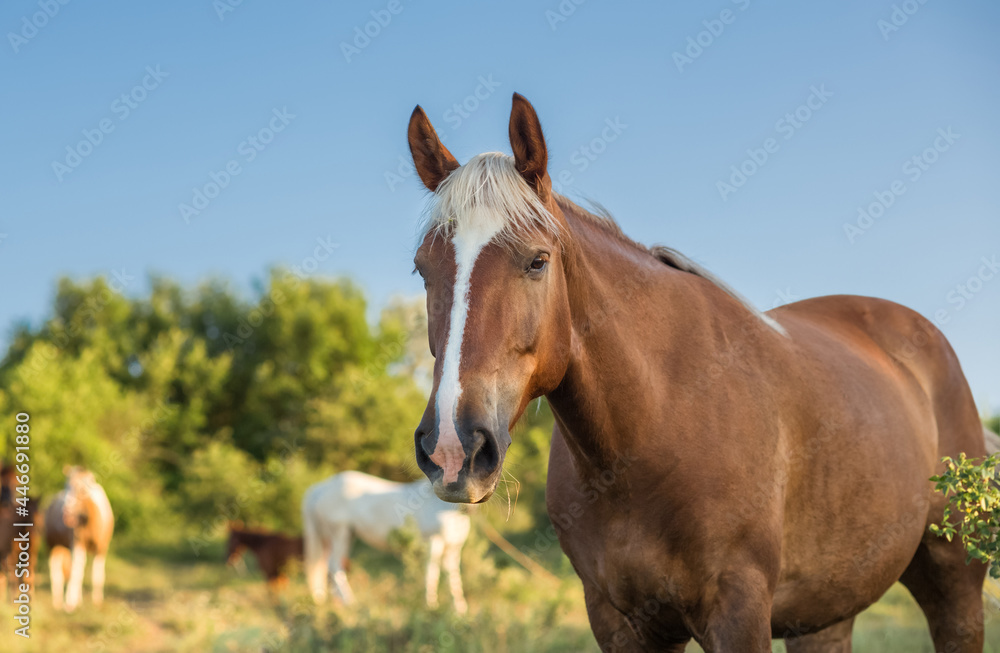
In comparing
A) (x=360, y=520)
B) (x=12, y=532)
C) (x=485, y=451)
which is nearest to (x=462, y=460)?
(x=485, y=451)

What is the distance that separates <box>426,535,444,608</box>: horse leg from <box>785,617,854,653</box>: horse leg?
4771 mm

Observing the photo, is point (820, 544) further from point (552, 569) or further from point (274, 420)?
point (274, 420)

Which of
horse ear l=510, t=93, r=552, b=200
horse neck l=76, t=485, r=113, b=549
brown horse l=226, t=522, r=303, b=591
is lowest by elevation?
brown horse l=226, t=522, r=303, b=591

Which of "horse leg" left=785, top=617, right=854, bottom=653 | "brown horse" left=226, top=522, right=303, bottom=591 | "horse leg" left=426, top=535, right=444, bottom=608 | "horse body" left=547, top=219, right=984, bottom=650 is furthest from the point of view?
"brown horse" left=226, top=522, right=303, bottom=591

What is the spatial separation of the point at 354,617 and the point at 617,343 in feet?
19.4

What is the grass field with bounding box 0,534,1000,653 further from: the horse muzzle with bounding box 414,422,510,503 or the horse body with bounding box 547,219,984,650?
the horse muzzle with bounding box 414,422,510,503

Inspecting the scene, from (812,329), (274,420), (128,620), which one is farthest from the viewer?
(274,420)

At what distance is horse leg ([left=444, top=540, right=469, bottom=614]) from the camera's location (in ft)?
29.9

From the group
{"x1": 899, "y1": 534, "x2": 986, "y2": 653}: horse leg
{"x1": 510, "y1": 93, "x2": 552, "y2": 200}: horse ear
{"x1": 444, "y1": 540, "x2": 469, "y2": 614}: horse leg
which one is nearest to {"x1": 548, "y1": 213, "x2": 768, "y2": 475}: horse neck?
{"x1": 510, "y1": 93, "x2": 552, "y2": 200}: horse ear

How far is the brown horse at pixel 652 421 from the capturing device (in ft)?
6.09

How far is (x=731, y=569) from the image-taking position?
208 cm

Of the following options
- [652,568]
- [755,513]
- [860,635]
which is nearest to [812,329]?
A: [755,513]

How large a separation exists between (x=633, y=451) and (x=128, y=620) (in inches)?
404

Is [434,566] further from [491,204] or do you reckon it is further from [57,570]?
[491,204]
